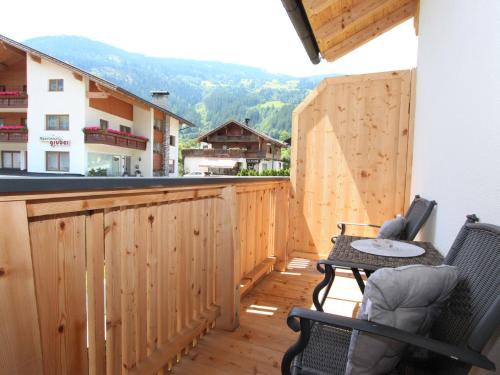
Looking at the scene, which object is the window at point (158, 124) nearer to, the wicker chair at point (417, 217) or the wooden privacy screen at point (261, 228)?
the wooden privacy screen at point (261, 228)

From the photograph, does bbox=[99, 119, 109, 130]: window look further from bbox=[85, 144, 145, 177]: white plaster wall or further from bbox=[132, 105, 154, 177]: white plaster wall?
bbox=[132, 105, 154, 177]: white plaster wall

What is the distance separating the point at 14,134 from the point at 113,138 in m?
4.46

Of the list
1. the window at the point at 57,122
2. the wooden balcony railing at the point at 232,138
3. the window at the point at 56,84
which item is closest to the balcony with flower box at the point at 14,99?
the window at the point at 57,122

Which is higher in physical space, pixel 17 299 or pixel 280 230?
pixel 17 299

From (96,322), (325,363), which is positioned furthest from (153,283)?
(325,363)

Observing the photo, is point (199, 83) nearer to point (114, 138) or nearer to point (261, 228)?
point (114, 138)

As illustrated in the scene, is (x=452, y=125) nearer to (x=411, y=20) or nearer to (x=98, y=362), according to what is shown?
(x=98, y=362)

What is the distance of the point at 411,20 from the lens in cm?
416

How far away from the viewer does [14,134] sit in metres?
12.7

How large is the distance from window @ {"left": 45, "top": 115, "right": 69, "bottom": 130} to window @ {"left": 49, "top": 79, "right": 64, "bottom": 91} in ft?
4.42

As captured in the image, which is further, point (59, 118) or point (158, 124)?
point (158, 124)

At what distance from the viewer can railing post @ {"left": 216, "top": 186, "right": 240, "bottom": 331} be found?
84.6 inches

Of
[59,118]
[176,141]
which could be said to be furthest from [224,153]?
[59,118]

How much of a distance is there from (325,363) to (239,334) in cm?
116
